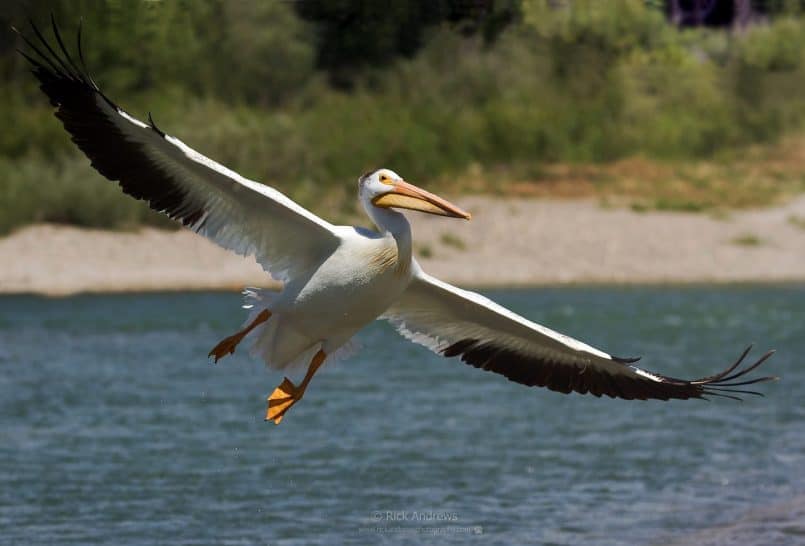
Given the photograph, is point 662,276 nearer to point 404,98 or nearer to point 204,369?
point 404,98

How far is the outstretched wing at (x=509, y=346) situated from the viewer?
320 inches

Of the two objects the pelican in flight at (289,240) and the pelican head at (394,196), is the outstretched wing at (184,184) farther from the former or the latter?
the pelican head at (394,196)

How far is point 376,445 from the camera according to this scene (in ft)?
38.8

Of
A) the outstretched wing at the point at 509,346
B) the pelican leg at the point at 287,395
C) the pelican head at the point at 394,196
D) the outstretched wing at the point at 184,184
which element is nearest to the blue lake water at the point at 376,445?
the outstretched wing at the point at 509,346


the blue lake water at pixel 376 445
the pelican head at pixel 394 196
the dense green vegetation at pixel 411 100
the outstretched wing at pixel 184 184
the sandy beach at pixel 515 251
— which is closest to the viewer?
the outstretched wing at pixel 184 184

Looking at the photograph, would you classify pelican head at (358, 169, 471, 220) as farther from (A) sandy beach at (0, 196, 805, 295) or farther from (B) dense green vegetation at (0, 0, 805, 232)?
(A) sandy beach at (0, 196, 805, 295)

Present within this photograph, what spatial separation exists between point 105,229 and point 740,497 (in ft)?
35.4

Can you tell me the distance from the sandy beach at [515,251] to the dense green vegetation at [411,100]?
1.55 feet

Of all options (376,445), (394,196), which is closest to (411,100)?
(376,445)

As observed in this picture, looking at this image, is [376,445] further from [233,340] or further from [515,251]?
[515,251]

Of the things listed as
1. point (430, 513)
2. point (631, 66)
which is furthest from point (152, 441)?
point (631, 66)

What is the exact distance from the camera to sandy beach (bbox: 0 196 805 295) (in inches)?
744

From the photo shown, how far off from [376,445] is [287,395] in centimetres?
414

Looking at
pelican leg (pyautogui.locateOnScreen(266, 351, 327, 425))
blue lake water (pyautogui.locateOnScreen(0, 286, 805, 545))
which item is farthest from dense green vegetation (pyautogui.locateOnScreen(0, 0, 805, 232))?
pelican leg (pyautogui.locateOnScreen(266, 351, 327, 425))
